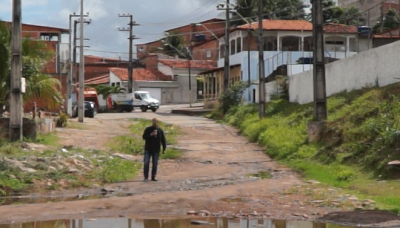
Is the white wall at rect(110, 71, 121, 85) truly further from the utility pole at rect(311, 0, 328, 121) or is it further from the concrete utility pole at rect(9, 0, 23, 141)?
the utility pole at rect(311, 0, 328, 121)

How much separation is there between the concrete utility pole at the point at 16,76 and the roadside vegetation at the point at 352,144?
8.81 metres

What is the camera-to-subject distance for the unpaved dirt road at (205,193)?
13.1 m

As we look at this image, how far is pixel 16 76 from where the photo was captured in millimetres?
21766

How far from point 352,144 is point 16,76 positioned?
10822 mm

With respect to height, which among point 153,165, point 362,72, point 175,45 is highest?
point 175,45

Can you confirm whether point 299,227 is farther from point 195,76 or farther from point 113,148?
point 195,76

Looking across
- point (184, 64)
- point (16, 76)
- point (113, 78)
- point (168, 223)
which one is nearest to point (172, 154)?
point (16, 76)

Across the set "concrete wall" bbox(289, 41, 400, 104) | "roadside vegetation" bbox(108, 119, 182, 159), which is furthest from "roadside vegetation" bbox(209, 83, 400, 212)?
"roadside vegetation" bbox(108, 119, 182, 159)

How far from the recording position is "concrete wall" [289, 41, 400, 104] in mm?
23297

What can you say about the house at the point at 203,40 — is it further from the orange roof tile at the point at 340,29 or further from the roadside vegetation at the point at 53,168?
the roadside vegetation at the point at 53,168

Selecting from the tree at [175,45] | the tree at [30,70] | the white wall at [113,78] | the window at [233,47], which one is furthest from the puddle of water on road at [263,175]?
the tree at [175,45]

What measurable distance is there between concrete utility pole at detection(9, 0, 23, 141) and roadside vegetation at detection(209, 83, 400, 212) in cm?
881

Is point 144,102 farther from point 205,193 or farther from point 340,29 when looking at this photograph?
point 205,193

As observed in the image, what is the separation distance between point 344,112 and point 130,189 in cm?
991
